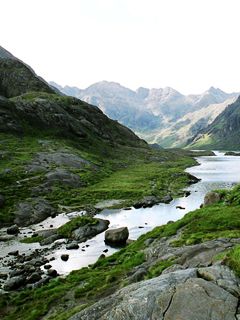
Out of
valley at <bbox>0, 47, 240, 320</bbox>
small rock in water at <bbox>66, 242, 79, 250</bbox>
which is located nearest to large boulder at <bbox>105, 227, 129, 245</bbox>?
valley at <bbox>0, 47, 240, 320</bbox>

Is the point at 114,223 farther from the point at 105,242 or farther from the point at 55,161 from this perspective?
the point at 55,161

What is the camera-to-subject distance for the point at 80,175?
12900 centimetres

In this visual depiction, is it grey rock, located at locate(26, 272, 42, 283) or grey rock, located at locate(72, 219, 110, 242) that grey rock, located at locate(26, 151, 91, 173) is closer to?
grey rock, located at locate(72, 219, 110, 242)

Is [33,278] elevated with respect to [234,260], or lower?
lower

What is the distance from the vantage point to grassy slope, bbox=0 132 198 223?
101 metres

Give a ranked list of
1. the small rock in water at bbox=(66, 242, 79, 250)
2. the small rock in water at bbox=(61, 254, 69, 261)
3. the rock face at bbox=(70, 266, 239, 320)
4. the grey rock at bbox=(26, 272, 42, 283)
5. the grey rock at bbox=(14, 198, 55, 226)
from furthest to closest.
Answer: the grey rock at bbox=(14, 198, 55, 226) < the small rock in water at bbox=(66, 242, 79, 250) < the small rock in water at bbox=(61, 254, 69, 261) < the grey rock at bbox=(26, 272, 42, 283) < the rock face at bbox=(70, 266, 239, 320)

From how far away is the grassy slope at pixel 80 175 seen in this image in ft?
331

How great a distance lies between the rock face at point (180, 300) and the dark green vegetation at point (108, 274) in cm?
255

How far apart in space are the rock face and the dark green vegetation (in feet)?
8.38

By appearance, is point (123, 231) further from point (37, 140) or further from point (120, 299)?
point (37, 140)

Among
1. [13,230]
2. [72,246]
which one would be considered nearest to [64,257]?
[72,246]

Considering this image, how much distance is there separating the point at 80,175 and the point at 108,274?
9152cm

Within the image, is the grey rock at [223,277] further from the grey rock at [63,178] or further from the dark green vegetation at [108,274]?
the grey rock at [63,178]

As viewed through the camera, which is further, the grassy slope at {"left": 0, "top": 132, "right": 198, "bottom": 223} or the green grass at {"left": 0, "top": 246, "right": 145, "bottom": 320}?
the grassy slope at {"left": 0, "top": 132, "right": 198, "bottom": 223}
